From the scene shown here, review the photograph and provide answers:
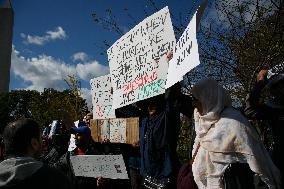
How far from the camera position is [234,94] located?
21.7 ft

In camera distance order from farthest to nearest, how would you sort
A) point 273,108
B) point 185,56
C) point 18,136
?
point 273,108 < point 185,56 < point 18,136

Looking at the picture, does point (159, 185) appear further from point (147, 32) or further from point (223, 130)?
point (147, 32)

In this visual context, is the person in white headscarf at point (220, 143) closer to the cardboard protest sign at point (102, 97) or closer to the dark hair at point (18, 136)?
the dark hair at point (18, 136)

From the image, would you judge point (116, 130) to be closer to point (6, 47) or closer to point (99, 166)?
point (99, 166)

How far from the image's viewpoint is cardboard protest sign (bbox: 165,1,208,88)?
2.56 meters

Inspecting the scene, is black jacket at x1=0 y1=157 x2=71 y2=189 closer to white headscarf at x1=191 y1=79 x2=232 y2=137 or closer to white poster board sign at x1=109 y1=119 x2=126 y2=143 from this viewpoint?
white headscarf at x1=191 y1=79 x2=232 y2=137

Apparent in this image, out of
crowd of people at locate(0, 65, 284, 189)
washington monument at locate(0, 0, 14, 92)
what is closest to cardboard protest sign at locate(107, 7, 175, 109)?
crowd of people at locate(0, 65, 284, 189)

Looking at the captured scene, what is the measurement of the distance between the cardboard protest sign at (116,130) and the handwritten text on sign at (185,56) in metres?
1.57

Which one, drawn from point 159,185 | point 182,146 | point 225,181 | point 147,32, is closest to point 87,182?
point 159,185

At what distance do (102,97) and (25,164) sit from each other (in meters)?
3.12

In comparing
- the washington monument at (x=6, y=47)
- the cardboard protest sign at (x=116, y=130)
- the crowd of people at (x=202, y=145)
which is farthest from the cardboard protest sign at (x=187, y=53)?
the washington monument at (x=6, y=47)

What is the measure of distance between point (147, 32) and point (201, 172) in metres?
1.60

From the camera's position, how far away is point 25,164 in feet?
7.33

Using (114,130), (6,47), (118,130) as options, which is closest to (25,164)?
(118,130)
